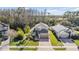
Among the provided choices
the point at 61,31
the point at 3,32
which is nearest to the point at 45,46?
the point at 61,31

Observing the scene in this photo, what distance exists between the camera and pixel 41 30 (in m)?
1.73

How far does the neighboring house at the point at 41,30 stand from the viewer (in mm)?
1720

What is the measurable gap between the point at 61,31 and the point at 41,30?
232 millimetres

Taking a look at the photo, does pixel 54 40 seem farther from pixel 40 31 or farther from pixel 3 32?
pixel 3 32

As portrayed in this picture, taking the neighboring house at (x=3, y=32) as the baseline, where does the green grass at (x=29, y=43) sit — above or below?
below

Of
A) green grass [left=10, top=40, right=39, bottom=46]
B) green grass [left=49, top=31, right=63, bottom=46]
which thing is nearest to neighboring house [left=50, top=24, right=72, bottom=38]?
green grass [left=49, top=31, right=63, bottom=46]

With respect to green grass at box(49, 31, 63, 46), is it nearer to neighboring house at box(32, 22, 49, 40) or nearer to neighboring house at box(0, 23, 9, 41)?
neighboring house at box(32, 22, 49, 40)

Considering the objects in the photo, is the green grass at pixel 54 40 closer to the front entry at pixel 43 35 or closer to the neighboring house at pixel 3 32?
the front entry at pixel 43 35

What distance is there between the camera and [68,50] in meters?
1.72

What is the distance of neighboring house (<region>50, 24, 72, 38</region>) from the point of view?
1.71 metres

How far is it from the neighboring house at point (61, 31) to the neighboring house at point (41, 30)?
8 centimetres

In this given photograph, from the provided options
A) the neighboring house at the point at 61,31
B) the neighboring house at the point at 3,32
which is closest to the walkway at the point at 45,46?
the neighboring house at the point at 61,31
